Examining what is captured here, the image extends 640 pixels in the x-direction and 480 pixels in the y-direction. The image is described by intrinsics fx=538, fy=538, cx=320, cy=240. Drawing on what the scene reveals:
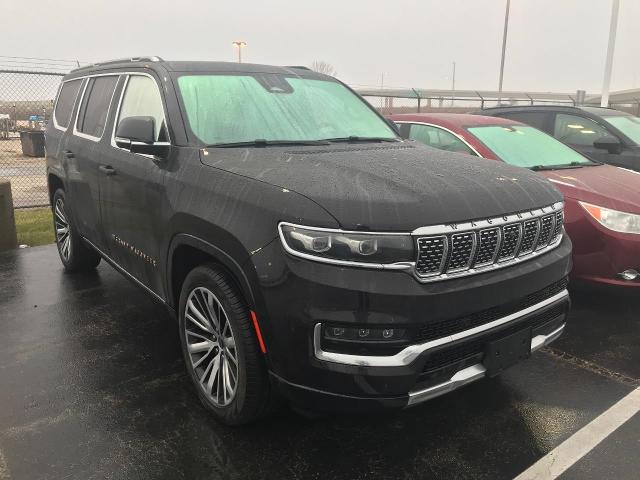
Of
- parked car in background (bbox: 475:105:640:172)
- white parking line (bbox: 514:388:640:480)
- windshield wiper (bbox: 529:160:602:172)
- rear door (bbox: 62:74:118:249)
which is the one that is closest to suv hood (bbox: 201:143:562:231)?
white parking line (bbox: 514:388:640:480)

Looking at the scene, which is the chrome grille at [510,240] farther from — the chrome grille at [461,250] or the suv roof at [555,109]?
the suv roof at [555,109]

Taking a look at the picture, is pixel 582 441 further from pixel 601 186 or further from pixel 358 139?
pixel 601 186

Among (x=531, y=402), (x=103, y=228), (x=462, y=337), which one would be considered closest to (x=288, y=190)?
(x=462, y=337)

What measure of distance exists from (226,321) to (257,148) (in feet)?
3.38

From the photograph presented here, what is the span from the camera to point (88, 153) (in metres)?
4.25

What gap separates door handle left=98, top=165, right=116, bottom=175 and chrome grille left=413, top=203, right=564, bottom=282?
2.42 m

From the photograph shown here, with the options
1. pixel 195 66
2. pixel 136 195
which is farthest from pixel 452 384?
pixel 195 66

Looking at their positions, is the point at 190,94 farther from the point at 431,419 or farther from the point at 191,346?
the point at 431,419

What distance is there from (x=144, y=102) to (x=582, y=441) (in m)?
3.30

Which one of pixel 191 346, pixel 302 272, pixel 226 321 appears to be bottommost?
pixel 191 346

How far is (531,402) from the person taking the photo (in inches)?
126

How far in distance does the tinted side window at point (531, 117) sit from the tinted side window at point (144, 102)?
18.7 feet

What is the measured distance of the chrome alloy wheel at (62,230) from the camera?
17.7 feet


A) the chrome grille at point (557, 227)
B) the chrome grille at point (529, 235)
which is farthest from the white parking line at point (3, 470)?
the chrome grille at point (557, 227)
